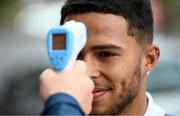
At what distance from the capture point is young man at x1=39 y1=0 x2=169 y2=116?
3545mm

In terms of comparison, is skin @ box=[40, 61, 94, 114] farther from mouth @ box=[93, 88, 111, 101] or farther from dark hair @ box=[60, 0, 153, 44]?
dark hair @ box=[60, 0, 153, 44]

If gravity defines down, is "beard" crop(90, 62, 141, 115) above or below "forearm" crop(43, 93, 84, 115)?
below

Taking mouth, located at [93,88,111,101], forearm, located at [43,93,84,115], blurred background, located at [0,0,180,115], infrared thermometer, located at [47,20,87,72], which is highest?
infrared thermometer, located at [47,20,87,72]

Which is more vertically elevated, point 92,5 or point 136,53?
point 92,5

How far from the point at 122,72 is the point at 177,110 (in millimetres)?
6290

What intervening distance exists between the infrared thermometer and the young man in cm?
54

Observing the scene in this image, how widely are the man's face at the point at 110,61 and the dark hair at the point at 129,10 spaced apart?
0.03m

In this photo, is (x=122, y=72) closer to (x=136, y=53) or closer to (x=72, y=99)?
(x=136, y=53)

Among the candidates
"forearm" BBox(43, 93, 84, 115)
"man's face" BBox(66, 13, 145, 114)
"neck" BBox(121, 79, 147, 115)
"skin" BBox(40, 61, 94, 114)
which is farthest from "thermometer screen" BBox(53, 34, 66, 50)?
"neck" BBox(121, 79, 147, 115)

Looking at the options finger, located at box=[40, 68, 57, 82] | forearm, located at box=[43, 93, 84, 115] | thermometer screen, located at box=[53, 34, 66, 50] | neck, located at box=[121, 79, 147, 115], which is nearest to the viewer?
forearm, located at box=[43, 93, 84, 115]

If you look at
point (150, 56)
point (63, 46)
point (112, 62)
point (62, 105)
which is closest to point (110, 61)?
point (112, 62)

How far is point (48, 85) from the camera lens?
2.71 m

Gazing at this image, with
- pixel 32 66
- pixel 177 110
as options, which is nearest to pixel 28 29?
pixel 32 66

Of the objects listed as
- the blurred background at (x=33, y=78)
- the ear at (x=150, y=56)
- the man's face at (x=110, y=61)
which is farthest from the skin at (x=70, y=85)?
the blurred background at (x=33, y=78)
